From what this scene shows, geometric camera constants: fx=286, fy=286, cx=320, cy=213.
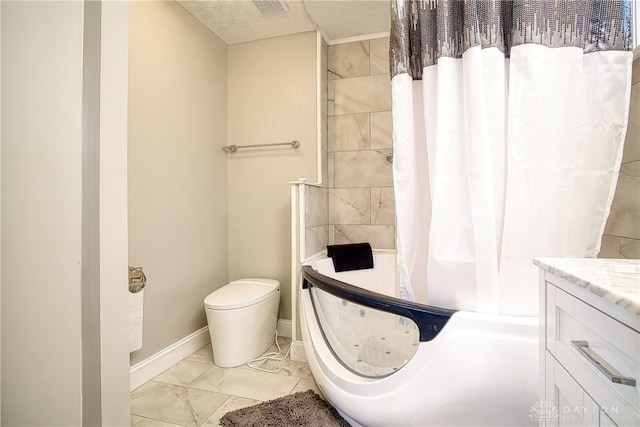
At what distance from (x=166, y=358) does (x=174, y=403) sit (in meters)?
0.41

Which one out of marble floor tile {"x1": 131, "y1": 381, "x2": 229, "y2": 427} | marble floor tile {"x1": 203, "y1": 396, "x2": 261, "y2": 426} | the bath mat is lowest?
marble floor tile {"x1": 131, "y1": 381, "x2": 229, "y2": 427}

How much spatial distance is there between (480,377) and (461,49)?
111cm

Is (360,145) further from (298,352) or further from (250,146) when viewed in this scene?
(298,352)

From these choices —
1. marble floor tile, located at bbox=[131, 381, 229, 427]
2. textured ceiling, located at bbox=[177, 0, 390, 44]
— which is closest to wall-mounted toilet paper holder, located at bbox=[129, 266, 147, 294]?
marble floor tile, located at bbox=[131, 381, 229, 427]

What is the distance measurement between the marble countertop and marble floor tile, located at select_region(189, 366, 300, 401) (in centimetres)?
147

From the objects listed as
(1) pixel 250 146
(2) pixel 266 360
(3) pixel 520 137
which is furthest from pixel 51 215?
(1) pixel 250 146

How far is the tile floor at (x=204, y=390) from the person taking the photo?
4.60ft

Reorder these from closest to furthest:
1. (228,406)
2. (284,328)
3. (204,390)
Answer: (228,406) < (204,390) < (284,328)

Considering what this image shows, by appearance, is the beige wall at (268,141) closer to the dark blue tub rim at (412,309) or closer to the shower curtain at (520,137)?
the dark blue tub rim at (412,309)

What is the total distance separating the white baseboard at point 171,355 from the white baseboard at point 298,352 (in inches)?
14.7

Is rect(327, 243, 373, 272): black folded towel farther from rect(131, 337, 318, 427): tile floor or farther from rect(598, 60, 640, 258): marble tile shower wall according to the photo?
rect(598, 60, 640, 258): marble tile shower wall

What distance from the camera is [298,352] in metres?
1.95

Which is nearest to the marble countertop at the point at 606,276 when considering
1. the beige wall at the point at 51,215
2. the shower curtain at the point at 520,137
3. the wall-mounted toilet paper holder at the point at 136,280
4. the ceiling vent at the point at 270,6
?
the shower curtain at the point at 520,137

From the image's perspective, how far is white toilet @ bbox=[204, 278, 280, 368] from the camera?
1.79 m
